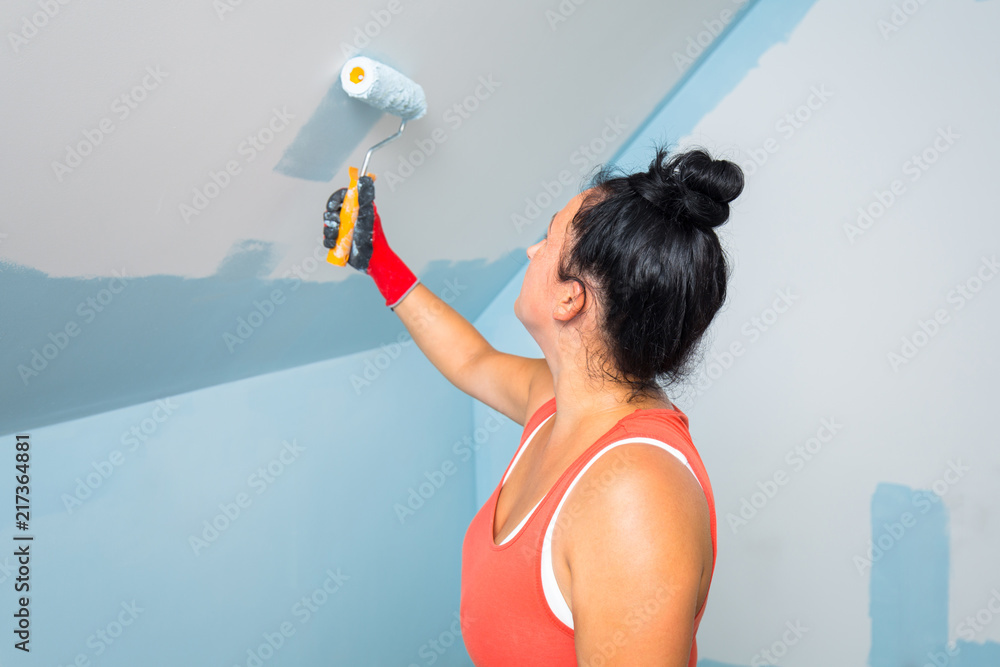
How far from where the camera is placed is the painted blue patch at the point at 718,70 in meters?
1.89

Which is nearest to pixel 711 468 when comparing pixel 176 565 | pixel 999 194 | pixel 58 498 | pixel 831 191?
pixel 831 191

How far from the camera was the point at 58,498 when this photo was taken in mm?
1135

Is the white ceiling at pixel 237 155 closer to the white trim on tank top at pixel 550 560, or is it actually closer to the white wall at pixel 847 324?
the white wall at pixel 847 324

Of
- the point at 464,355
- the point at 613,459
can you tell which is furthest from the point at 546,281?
the point at 464,355

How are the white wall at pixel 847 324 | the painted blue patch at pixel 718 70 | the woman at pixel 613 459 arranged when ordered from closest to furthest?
the woman at pixel 613 459 < the white wall at pixel 847 324 < the painted blue patch at pixel 718 70

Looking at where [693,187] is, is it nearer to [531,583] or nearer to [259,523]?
[531,583]

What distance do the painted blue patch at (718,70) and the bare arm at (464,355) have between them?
0.78 meters

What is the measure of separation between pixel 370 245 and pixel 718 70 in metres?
1.26

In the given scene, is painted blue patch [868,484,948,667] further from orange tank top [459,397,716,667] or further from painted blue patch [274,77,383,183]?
painted blue patch [274,77,383,183]

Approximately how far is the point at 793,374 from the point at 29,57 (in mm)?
1785

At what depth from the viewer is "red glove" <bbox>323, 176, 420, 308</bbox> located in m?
1.16

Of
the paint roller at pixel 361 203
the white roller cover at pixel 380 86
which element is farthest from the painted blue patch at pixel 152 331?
the white roller cover at pixel 380 86

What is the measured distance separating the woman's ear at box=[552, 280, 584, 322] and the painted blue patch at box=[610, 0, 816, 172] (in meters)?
0.99

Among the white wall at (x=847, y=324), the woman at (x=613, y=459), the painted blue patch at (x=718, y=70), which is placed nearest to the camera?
the woman at (x=613, y=459)
